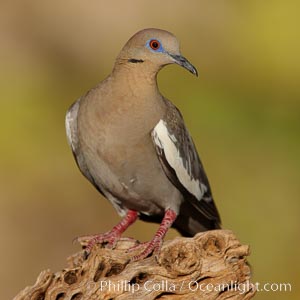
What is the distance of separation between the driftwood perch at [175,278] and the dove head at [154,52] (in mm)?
1387

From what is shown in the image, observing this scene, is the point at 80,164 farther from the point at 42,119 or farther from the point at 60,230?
the point at 42,119

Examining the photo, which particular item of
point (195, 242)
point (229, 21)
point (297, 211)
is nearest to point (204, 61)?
point (229, 21)

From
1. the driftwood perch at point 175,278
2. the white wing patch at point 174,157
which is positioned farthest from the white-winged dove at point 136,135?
the driftwood perch at point 175,278

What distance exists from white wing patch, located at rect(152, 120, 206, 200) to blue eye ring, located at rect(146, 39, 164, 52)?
524 mm

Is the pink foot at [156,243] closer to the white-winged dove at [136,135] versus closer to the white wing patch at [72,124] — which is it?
the white-winged dove at [136,135]

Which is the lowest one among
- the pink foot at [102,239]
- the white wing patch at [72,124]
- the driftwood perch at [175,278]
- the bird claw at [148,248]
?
the driftwood perch at [175,278]

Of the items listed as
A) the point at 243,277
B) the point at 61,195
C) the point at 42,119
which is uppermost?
the point at 42,119

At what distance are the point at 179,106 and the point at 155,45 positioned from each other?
5.65 metres

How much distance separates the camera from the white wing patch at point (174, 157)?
6.62m

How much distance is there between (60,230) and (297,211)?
2.76 metres

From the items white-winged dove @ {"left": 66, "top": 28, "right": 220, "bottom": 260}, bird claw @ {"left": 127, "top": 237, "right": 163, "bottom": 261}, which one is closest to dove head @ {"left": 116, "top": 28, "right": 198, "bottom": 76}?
white-winged dove @ {"left": 66, "top": 28, "right": 220, "bottom": 260}

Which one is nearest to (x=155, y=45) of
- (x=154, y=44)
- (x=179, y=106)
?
(x=154, y=44)

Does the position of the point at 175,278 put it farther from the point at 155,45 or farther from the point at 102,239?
the point at 155,45

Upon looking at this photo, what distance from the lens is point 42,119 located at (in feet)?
40.0
